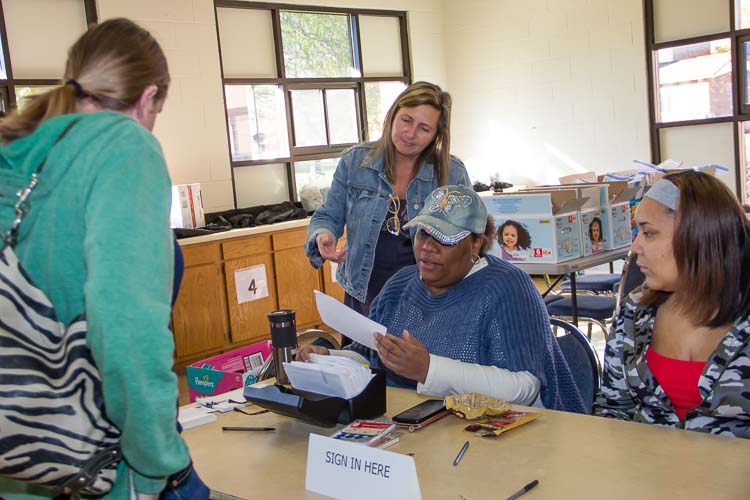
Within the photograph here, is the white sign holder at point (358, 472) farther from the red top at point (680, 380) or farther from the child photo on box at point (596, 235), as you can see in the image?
the child photo on box at point (596, 235)

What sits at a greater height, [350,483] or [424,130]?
[424,130]

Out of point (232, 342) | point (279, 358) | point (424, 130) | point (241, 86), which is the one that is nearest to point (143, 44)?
point (279, 358)

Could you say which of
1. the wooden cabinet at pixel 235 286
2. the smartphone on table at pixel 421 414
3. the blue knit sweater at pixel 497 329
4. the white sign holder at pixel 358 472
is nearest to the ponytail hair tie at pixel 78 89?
the white sign holder at pixel 358 472

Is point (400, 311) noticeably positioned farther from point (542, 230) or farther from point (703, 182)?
point (542, 230)

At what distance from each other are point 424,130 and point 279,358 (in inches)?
41.5

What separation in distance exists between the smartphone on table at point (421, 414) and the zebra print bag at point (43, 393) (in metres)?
0.79

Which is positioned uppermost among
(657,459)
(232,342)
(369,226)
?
(369,226)

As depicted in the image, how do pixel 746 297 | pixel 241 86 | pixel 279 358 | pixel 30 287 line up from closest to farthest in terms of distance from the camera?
1. pixel 30 287
2. pixel 746 297
3. pixel 279 358
4. pixel 241 86

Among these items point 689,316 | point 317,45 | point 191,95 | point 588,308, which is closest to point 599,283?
point 588,308

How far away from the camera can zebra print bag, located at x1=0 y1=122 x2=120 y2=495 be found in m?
0.99

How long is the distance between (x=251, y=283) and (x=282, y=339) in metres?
3.63

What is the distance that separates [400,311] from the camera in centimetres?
224

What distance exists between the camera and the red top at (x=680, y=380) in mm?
1694

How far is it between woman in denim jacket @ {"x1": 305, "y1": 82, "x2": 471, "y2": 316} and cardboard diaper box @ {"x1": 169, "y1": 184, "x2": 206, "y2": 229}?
2.87 m
